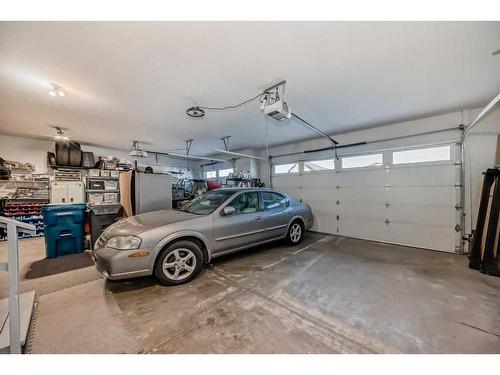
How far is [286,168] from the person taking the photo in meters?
6.63

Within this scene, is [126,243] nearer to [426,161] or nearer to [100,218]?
[100,218]

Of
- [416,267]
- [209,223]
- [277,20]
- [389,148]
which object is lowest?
[416,267]

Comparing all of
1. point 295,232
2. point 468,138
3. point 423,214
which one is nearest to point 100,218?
point 295,232

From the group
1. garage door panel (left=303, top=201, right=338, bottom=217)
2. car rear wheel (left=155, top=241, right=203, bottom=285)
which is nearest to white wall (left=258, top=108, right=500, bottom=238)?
garage door panel (left=303, top=201, right=338, bottom=217)

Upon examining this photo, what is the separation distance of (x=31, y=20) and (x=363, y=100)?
163 inches

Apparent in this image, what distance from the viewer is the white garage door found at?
3967 mm

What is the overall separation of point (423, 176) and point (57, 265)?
24.3 feet

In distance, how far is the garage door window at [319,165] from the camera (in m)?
5.60

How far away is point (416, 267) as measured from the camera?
3215 millimetres

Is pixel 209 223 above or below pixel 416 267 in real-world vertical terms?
above

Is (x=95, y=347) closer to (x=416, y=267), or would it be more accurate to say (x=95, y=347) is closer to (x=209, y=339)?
(x=209, y=339)

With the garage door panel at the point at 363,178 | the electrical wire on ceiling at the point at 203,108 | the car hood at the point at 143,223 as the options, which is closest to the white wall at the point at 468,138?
the garage door panel at the point at 363,178

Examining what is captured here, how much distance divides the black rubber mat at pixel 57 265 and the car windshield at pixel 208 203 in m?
2.01
